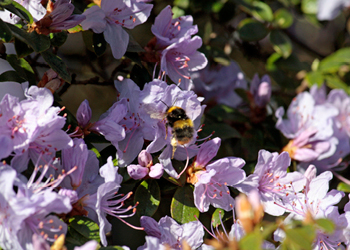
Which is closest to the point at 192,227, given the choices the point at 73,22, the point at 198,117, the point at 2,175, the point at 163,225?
the point at 163,225

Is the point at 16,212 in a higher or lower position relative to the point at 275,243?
higher

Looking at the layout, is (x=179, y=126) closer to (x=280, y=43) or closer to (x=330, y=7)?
(x=280, y=43)

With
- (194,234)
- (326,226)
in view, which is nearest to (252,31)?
(194,234)

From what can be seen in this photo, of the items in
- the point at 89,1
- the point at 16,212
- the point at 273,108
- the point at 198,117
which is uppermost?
the point at 89,1

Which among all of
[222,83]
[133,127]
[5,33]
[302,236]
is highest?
[5,33]

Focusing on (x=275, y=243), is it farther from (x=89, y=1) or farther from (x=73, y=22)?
(x=89, y=1)

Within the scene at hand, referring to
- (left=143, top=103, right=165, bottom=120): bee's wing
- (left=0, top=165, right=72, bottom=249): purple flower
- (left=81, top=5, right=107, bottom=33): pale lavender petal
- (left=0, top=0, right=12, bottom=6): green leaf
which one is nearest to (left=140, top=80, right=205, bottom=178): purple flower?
(left=143, top=103, right=165, bottom=120): bee's wing
